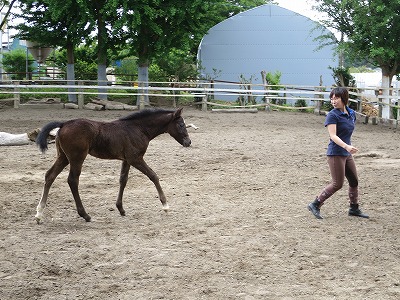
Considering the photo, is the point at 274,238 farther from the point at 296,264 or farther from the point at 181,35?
the point at 181,35

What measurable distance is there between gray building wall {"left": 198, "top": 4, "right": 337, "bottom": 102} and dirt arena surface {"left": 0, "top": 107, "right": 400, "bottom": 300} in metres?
17.5

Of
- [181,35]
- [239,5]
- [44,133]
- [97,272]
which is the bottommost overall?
[97,272]

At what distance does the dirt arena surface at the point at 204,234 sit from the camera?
495cm

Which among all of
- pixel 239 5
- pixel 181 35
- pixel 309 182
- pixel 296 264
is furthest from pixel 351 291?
pixel 239 5

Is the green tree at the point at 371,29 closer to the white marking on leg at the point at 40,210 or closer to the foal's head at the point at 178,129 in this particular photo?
the foal's head at the point at 178,129

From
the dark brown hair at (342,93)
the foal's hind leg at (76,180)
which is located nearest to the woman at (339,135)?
the dark brown hair at (342,93)

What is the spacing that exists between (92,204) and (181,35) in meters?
16.3

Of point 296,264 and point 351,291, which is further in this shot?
point 296,264

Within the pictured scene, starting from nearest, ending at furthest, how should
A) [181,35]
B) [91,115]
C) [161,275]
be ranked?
1. [161,275]
2. [91,115]
3. [181,35]

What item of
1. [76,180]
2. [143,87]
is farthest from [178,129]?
[143,87]

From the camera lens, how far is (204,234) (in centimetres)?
653

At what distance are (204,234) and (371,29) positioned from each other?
623 inches

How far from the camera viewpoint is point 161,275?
5.19m

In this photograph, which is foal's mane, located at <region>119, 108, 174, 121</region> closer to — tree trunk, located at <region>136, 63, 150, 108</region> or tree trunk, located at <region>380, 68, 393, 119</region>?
tree trunk, located at <region>380, 68, 393, 119</region>
